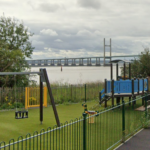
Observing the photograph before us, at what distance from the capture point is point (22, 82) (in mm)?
17641

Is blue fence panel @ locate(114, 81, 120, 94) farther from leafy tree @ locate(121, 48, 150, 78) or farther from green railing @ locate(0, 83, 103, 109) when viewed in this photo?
leafy tree @ locate(121, 48, 150, 78)

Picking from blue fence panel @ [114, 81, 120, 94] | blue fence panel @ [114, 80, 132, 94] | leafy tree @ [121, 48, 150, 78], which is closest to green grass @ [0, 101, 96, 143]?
blue fence panel @ [114, 81, 120, 94]

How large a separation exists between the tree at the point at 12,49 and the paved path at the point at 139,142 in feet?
35.4

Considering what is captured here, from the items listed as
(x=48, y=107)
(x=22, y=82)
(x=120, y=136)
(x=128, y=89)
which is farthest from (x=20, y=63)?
(x=120, y=136)

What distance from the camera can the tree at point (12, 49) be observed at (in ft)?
55.8

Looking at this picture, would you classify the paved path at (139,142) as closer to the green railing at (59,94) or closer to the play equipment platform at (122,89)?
Answer: the play equipment platform at (122,89)

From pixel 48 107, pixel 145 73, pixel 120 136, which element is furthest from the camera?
pixel 145 73

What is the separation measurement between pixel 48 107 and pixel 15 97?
202 cm

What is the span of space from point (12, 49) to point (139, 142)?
574 inches

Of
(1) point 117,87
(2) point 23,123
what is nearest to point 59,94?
(1) point 117,87

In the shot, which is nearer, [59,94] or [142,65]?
[59,94]

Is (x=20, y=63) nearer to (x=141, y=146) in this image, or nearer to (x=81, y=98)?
(x=81, y=98)

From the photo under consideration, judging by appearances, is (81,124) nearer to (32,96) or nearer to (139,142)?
(139,142)

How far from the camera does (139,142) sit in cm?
731
